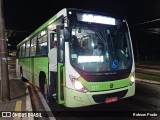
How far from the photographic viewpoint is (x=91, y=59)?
6.46 metres

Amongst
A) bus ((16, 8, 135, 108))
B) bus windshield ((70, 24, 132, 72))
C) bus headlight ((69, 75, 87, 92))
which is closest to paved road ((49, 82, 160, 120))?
bus ((16, 8, 135, 108))

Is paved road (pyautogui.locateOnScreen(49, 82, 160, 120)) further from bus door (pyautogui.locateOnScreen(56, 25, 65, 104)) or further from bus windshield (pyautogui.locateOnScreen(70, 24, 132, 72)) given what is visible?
bus windshield (pyautogui.locateOnScreen(70, 24, 132, 72))

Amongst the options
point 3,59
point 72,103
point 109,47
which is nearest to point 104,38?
point 109,47

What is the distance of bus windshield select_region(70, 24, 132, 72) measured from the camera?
20.9 feet

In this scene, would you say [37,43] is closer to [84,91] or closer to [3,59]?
[3,59]

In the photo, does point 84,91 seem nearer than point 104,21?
Yes

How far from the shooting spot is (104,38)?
6.79m

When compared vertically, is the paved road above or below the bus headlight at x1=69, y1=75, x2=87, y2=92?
below

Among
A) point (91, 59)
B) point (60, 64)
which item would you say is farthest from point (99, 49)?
point (60, 64)

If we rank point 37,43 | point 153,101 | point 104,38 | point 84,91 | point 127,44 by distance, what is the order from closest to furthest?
point 84,91, point 104,38, point 127,44, point 153,101, point 37,43

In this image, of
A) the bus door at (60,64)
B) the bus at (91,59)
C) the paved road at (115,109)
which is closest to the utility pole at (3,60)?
the paved road at (115,109)

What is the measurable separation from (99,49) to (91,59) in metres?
0.41

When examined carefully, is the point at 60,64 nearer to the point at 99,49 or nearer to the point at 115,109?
the point at 99,49

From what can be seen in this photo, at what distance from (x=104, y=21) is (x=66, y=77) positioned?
7.00 ft
